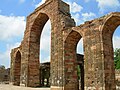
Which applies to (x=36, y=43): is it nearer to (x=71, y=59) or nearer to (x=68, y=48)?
(x=68, y=48)

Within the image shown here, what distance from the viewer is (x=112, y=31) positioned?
9883mm

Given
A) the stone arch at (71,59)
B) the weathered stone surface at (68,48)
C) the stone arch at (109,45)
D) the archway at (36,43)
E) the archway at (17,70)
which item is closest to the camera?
the stone arch at (109,45)

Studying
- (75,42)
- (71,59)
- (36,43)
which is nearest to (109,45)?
(75,42)

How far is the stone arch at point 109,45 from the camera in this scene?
8997 mm

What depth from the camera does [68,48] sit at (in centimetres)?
1155

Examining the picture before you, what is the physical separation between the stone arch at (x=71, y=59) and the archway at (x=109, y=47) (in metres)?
2.18

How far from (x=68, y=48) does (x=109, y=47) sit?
283 centimetres

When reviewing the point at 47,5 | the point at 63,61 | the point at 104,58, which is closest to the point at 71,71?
the point at 63,61

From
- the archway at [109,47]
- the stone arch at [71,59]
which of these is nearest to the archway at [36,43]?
the stone arch at [71,59]

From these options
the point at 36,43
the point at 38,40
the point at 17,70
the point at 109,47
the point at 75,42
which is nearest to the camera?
the point at 109,47

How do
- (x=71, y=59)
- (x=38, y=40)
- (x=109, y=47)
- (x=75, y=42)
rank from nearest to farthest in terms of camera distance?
(x=109, y=47) < (x=71, y=59) < (x=75, y=42) < (x=38, y=40)

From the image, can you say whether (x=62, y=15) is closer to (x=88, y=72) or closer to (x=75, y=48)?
(x=75, y=48)

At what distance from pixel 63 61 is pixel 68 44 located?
3.75 feet

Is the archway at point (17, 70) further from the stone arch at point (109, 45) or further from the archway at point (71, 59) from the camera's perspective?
the stone arch at point (109, 45)
